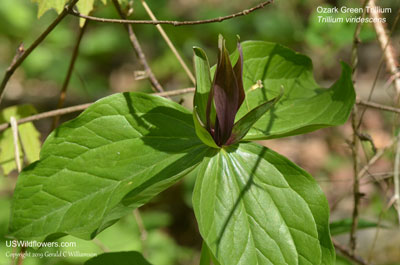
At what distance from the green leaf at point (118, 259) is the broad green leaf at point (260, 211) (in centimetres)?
32

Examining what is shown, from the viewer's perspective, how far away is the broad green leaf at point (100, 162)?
0.83 metres

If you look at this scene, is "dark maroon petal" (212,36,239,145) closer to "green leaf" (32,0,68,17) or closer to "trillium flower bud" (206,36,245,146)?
"trillium flower bud" (206,36,245,146)

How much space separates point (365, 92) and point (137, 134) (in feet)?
8.39

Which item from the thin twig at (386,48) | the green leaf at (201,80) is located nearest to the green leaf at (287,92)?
the green leaf at (201,80)

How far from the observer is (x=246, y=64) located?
103 centimetres

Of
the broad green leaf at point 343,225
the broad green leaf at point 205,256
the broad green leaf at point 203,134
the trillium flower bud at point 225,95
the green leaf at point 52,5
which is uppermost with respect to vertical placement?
the green leaf at point 52,5

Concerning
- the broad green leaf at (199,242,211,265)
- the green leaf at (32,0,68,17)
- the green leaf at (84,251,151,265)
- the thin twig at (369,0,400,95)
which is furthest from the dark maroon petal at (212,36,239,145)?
the thin twig at (369,0,400,95)

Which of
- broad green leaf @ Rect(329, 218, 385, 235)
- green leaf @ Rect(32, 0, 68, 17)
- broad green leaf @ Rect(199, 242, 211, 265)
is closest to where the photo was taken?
broad green leaf @ Rect(199, 242, 211, 265)

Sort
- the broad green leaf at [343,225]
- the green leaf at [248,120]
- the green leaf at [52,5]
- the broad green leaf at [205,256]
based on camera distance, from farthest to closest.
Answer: the broad green leaf at [343,225]
the green leaf at [52,5]
the broad green leaf at [205,256]
the green leaf at [248,120]

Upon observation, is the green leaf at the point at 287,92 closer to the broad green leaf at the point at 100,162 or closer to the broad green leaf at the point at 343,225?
the broad green leaf at the point at 100,162

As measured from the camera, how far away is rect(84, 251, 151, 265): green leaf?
0.98 m

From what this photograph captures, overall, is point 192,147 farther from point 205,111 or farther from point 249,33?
point 249,33

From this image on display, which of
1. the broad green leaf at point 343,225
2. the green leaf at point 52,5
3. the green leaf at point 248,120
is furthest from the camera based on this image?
the broad green leaf at point 343,225

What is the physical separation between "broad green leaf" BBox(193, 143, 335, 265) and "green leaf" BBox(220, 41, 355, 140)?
79mm
